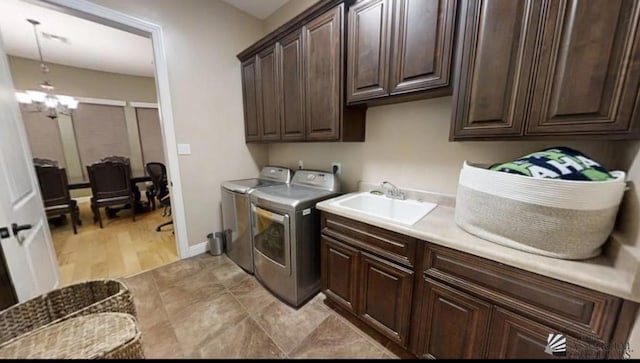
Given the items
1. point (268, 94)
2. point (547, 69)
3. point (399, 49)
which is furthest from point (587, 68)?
point (268, 94)

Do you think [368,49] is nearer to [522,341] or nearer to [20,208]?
[522,341]

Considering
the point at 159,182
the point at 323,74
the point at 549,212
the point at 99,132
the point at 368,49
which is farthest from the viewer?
the point at 99,132

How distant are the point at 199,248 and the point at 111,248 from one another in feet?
Answer: 3.93

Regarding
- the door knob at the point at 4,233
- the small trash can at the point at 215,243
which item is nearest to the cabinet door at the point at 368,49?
the door knob at the point at 4,233

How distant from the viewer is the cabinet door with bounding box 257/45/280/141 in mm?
2146

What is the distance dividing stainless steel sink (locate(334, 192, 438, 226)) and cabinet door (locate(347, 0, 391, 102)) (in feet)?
2.55

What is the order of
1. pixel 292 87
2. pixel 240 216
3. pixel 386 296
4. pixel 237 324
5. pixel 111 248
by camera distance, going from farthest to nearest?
pixel 111 248
pixel 240 216
pixel 292 87
pixel 237 324
pixel 386 296

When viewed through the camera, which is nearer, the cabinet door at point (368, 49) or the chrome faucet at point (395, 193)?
the cabinet door at point (368, 49)

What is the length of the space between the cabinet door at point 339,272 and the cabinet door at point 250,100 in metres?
1.57

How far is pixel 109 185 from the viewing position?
3447 millimetres

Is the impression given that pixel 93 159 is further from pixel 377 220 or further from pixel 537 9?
pixel 537 9

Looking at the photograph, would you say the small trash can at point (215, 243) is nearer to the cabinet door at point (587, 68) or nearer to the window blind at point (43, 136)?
the cabinet door at point (587, 68)

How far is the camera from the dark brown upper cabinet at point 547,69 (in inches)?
31.6

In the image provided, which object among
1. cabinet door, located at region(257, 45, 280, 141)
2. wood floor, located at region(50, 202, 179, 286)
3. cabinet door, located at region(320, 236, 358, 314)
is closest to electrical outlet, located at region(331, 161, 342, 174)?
cabinet door, located at region(257, 45, 280, 141)
